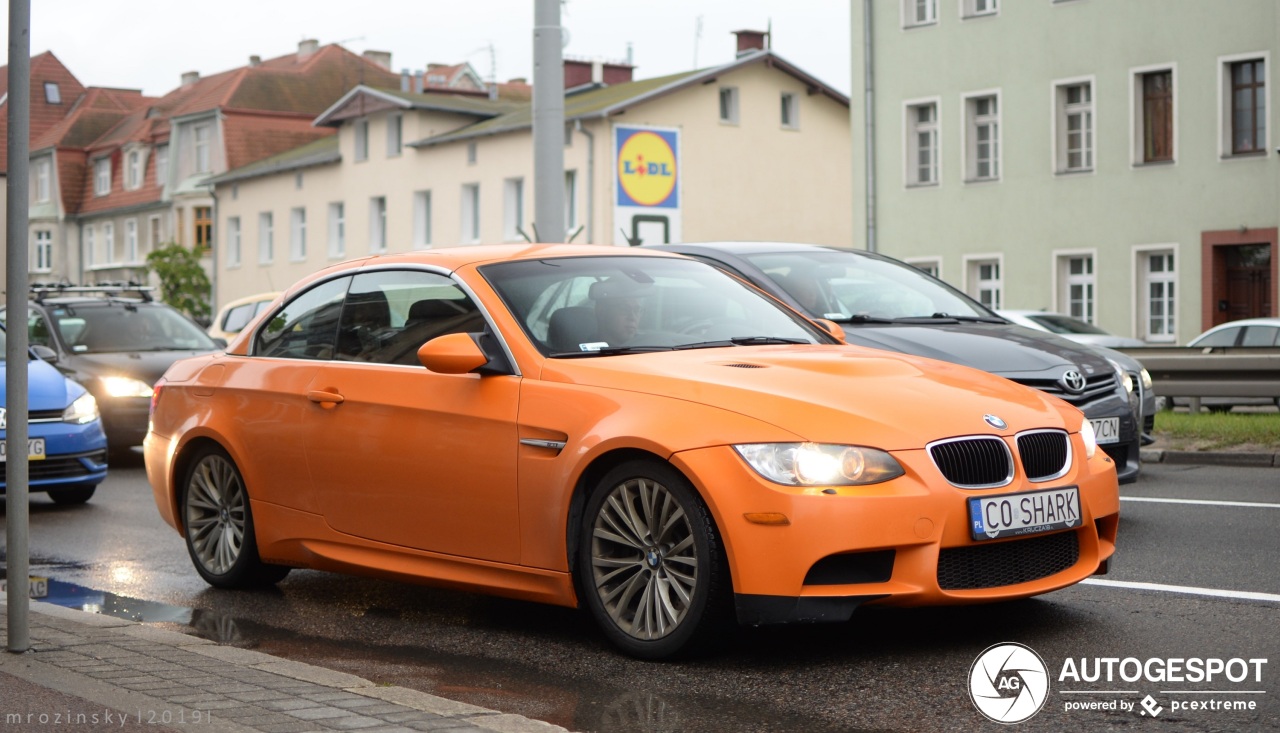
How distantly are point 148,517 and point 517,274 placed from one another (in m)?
5.65

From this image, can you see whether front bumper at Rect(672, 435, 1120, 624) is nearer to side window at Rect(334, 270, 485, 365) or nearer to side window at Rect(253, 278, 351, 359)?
side window at Rect(334, 270, 485, 365)

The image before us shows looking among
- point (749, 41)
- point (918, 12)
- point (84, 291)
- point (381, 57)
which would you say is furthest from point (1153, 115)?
point (381, 57)

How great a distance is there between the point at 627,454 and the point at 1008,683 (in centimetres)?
150

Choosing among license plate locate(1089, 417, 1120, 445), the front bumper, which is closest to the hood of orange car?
the front bumper

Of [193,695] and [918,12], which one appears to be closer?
[193,695]

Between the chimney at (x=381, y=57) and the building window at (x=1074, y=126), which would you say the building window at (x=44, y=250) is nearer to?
the chimney at (x=381, y=57)

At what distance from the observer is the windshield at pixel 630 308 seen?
6.86m

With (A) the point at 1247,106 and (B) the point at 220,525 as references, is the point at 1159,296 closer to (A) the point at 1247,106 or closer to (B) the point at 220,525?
(A) the point at 1247,106

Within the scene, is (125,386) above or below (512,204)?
below

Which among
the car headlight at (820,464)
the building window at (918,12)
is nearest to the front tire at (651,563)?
the car headlight at (820,464)

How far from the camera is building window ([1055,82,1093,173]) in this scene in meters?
35.7

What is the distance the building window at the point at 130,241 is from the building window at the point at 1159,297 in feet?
162

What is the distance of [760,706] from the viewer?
17.9 feet

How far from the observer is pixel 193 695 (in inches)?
214
